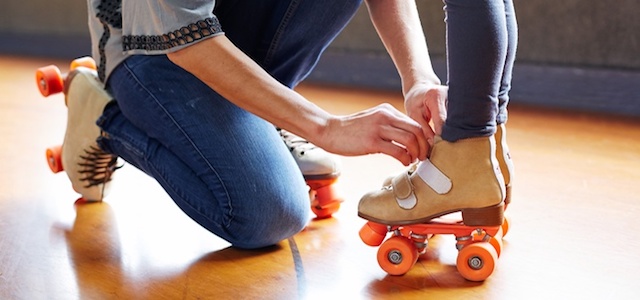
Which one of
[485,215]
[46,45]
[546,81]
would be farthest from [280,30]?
[46,45]

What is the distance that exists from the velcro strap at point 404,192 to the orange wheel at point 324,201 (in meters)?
0.36

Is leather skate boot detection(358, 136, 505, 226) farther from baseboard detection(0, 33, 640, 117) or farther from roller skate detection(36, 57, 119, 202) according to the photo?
baseboard detection(0, 33, 640, 117)

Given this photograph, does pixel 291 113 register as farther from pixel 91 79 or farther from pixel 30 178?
pixel 30 178

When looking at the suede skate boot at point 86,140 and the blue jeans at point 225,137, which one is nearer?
the blue jeans at point 225,137

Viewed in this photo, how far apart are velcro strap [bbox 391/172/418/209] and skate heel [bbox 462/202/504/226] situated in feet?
0.25

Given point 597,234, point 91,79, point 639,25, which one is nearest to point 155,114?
point 91,79

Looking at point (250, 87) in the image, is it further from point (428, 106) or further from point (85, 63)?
point (85, 63)

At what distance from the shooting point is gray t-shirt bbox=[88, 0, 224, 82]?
1.29 meters

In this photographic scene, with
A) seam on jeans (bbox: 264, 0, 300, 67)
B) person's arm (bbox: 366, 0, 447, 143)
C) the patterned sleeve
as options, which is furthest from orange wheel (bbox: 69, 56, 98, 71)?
person's arm (bbox: 366, 0, 447, 143)

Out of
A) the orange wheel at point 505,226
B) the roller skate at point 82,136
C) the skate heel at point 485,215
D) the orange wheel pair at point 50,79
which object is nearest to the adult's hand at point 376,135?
the skate heel at point 485,215

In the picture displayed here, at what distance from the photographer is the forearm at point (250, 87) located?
4.10 feet

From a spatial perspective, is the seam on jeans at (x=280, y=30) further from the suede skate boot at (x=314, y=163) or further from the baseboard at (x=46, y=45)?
the baseboard at (x=46, y=45)

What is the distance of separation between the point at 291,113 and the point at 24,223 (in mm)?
658

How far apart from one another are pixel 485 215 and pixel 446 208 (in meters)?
0.06
